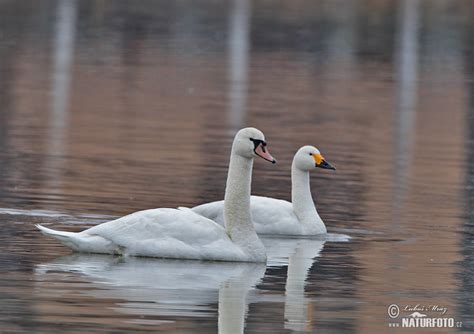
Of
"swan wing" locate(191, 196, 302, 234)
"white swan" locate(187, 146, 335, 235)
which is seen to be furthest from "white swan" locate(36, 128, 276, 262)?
"swan wing" locate(191, 196, 302, 234)

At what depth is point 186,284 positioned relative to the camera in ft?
41.3

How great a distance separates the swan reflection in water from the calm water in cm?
3

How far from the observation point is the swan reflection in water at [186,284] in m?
11.4

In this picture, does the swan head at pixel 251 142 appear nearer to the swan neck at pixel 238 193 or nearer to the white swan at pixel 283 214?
the swan neck at pixel 238 193

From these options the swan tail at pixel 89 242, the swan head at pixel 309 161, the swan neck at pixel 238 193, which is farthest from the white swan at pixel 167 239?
the swan head at pixel 309 161

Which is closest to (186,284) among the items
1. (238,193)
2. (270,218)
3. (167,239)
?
(167,239)

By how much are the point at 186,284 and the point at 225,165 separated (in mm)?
8158

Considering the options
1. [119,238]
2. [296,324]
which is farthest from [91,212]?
[296,324]

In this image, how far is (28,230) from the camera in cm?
1502

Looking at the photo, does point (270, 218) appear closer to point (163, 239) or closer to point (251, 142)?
point (251, 142)

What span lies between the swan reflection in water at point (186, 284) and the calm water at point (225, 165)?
3 cm

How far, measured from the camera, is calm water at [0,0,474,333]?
11.9 metres

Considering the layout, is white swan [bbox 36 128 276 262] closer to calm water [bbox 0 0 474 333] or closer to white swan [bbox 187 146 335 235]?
calm water [bbox 0 0 474 333]

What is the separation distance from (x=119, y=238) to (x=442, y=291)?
2627 mm
